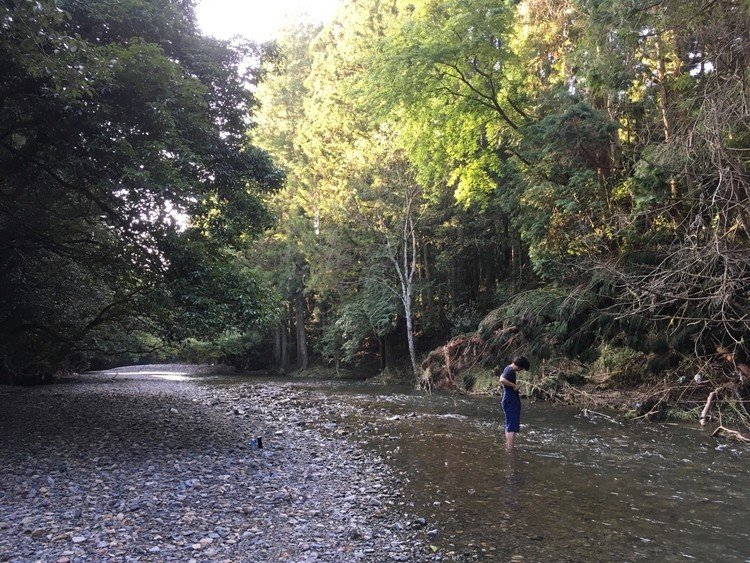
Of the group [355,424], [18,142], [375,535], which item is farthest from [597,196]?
[18,142]

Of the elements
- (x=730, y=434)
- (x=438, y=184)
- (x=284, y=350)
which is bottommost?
(x=730, y=434)

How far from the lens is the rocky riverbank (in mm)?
4852

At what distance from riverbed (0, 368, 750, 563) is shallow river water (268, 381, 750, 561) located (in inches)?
1.1

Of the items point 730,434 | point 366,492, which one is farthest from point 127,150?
point 730,434

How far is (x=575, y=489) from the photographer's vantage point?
691 cm

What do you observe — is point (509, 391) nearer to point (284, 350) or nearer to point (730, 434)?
point (730, 434)

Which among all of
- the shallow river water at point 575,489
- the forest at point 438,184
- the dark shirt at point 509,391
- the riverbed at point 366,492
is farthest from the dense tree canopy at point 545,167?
the riverbed at point 366,492

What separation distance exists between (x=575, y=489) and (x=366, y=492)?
297 centimetres

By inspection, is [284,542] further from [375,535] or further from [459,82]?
[459,82]

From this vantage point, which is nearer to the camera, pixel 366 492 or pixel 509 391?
pixel 366 492

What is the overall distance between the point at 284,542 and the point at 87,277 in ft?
55.9

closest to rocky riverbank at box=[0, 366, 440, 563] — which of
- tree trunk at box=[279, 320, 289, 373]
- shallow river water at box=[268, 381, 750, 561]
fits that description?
shallow river water at box=[268, 381, 750, 561]

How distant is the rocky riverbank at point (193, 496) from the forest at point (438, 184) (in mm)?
2783

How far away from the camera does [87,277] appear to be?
1859cm
